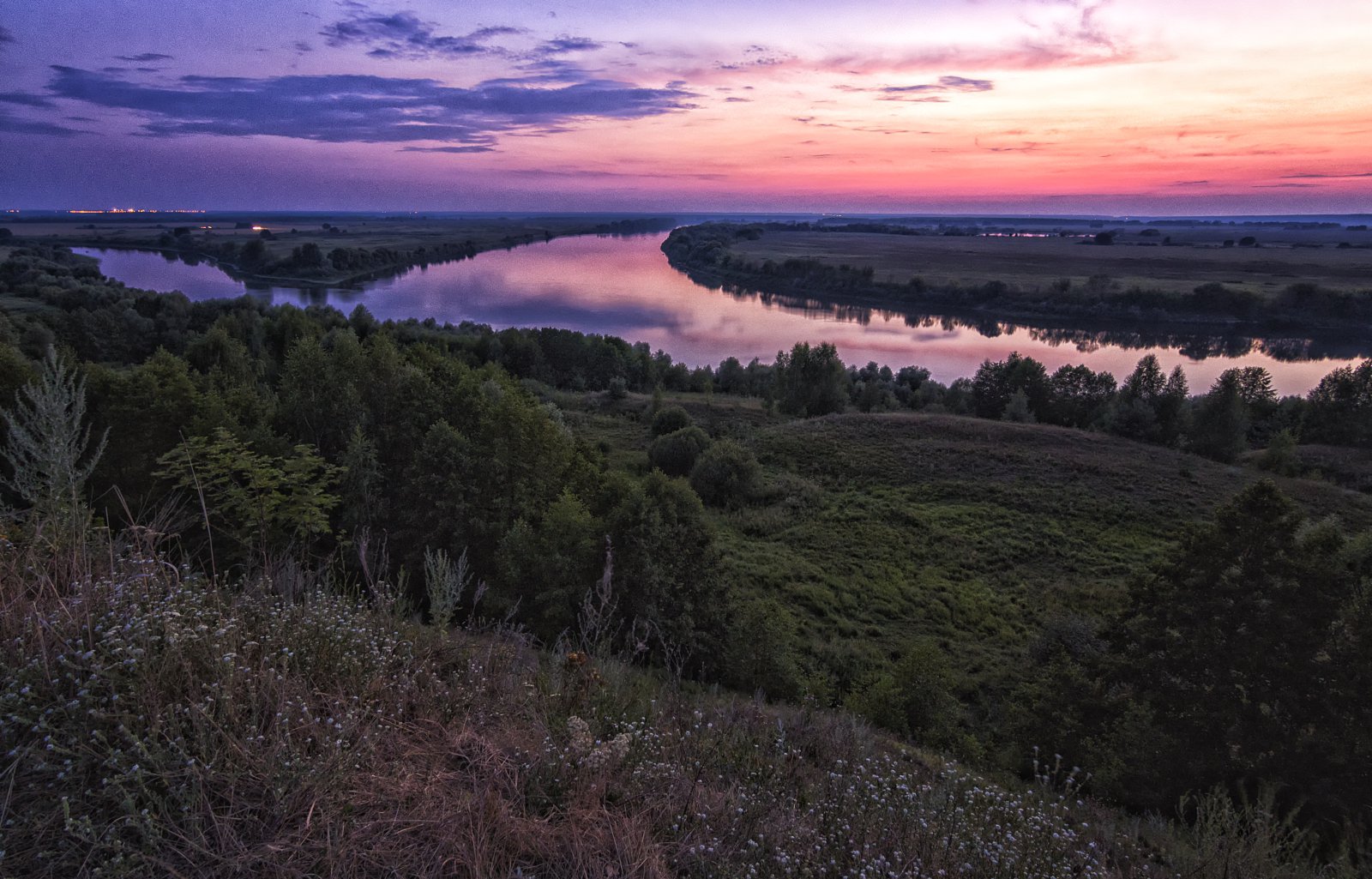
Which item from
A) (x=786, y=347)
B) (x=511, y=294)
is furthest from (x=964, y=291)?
(x=511, y=294)

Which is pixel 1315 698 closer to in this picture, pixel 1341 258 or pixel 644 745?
pixel 644 745

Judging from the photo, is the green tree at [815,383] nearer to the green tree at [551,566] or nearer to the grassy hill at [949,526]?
the grassy hill at [949,526]

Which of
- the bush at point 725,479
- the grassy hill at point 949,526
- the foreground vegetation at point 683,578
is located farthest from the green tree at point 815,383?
the bush at point 725,479

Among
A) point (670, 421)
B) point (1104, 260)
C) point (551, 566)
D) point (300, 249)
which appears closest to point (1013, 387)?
point (670, 421)

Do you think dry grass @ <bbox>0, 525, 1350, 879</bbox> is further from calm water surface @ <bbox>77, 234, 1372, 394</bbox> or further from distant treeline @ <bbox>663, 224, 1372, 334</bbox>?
distant treeline @ <bbox>663, 224, 1372, 334</bbox>

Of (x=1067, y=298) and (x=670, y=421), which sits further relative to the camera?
(x=1067, y=298)

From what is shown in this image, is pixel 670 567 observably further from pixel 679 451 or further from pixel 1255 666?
pixel 679 451
